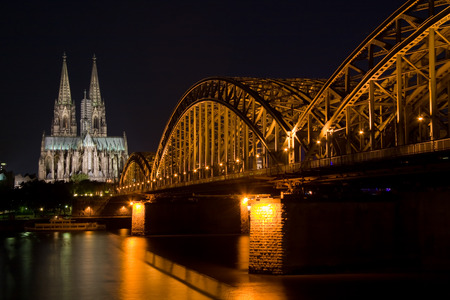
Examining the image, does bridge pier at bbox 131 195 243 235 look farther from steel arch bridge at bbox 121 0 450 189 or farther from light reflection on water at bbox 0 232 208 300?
light reflection on water at bbox 0 232 208 300

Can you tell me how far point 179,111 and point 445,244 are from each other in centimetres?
5910

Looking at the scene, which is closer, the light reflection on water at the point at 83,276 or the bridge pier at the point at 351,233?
the light reflection on water at the point at 83,276

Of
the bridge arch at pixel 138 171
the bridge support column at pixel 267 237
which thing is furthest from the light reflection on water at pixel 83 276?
Result: the bridge arch at pixel 138 171

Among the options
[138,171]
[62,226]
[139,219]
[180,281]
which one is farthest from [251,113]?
[138,171]

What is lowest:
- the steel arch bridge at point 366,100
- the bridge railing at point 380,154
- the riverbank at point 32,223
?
the riverbank at point 32,223

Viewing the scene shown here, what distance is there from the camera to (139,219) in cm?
10769

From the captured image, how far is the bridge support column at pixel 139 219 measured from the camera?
348ft

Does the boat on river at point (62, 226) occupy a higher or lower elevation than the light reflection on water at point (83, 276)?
higher

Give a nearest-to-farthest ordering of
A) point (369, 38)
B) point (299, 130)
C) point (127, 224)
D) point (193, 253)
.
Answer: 1. point (369, 38)
2. point (299, 130)
3. point (193, 253)
4. point (127, 224)

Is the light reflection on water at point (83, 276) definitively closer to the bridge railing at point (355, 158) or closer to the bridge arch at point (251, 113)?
the bridge railing at point (355, 158)

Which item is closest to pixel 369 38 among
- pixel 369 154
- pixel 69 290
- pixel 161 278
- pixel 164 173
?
pixel 369 154

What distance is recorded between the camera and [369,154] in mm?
39906

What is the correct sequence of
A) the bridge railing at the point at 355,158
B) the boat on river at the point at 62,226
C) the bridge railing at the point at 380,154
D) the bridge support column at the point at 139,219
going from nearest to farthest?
1. the bridge railing at the point at 380,154
2. the bridge railing at the point at 355,158
3. the bridge support column at the point at 139,219
4. the boat on river at the point at 62,226

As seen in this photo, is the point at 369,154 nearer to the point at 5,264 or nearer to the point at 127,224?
the point at 5,264
